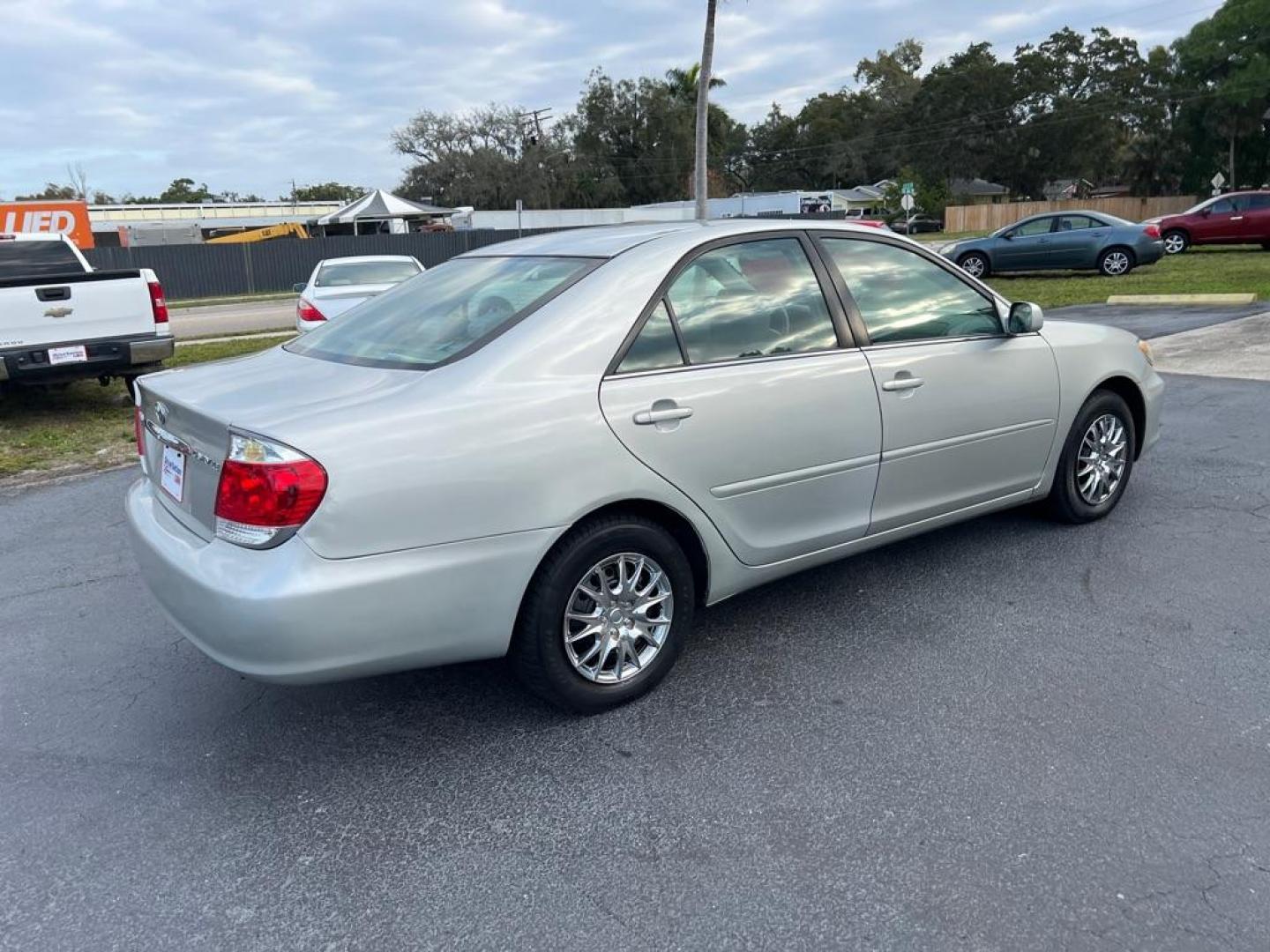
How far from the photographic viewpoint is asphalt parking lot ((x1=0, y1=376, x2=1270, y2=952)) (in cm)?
240

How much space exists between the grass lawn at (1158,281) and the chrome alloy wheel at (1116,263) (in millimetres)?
196

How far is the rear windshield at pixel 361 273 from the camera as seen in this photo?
11631 millimetres

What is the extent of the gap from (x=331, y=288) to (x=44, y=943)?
Result: 9.73 metres

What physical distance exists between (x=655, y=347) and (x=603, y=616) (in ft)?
3.12

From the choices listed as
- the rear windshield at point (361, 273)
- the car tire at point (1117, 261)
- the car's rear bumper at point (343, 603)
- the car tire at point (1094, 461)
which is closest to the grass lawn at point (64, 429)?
the rear windshield at point (361, 273)

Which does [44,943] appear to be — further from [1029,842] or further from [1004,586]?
[1004,586]

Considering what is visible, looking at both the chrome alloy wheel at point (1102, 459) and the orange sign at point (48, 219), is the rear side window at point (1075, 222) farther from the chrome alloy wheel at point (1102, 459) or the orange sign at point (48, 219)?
the orange sign at point (48, 219)

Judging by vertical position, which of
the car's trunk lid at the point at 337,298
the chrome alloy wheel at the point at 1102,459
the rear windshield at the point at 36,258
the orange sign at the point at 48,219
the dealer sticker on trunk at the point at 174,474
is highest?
the orange sign at the point at 48,219

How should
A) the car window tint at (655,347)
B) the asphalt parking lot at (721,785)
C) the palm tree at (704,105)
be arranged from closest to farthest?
the asphalt parking lot at (721,785) < the car window tint at (655,347) < the palm tree at (704,105)

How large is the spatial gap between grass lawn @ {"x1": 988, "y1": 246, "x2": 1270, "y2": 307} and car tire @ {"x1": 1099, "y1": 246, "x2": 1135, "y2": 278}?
0.19 meters

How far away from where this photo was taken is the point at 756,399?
11.6 ft

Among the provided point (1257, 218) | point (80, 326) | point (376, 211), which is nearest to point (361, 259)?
point (80, 326)

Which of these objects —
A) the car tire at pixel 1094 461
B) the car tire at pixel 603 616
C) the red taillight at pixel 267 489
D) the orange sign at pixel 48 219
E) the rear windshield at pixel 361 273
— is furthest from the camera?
the orange sign at pixel 48 219

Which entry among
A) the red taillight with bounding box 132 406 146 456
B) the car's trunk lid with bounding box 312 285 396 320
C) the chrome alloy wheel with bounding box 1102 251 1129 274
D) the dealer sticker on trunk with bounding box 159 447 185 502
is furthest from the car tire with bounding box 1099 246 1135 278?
the dealer sticker on trunk with bounding box 159 447 185 502
